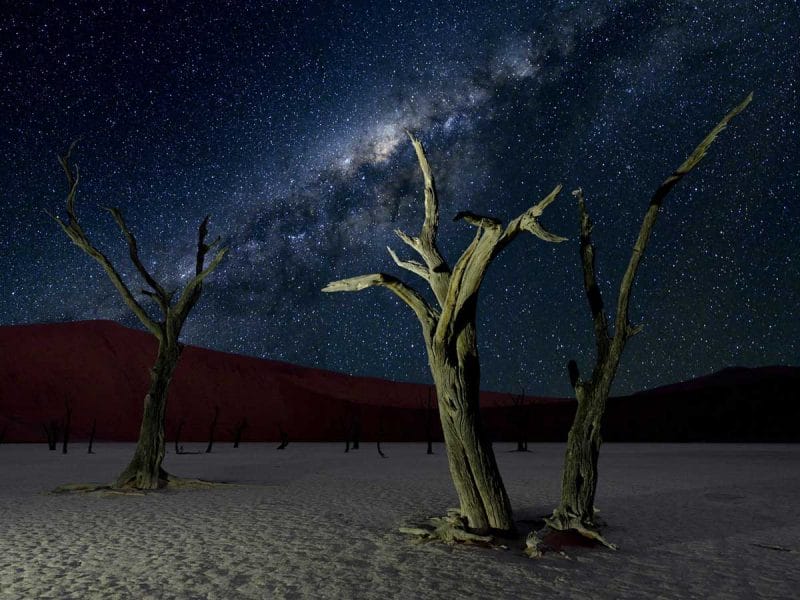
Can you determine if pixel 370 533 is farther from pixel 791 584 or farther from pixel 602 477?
pixel 602 477

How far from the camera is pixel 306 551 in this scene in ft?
28.7

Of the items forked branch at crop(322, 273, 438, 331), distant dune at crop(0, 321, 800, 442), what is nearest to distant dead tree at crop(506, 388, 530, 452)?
distant dune at crop(0, 321, 800, 442)

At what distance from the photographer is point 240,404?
76.5 metres

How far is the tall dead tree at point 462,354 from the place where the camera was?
8906 millimetres

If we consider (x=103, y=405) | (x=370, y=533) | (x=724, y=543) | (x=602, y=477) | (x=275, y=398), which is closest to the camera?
(x=724, y=543)

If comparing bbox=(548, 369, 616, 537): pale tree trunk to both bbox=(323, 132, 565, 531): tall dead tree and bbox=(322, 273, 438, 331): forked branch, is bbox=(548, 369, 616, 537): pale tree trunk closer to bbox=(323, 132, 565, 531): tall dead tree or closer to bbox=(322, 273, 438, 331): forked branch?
bbox=(323, 132, 565, 531): tall dead tree

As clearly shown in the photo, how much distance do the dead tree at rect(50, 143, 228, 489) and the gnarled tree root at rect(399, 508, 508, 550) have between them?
7895 mm

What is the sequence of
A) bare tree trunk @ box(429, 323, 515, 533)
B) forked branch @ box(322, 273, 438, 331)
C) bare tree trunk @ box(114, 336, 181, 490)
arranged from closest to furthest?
bare tree trunk @ box(429, 323, 515, 533) → forked branch @ box(322, 273, 438, 331) → bare tree trunk @ box(114, 336, 181, 490)

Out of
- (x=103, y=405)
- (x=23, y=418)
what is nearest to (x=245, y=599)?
(x=23, y=418)

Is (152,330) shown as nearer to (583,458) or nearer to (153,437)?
(153,437)

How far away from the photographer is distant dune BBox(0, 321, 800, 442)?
211 feet

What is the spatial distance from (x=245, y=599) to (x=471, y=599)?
7.08ft

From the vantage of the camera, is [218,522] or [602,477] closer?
[218,522]

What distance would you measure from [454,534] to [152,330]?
31.9 feet
